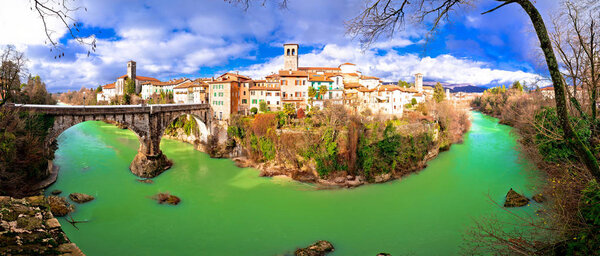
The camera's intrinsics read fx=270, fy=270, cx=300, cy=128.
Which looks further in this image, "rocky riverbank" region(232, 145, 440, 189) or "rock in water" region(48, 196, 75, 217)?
"rocky riverbank" region(232, 145, 440, 189)

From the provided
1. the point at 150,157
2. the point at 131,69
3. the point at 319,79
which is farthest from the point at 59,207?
the point at 131,69

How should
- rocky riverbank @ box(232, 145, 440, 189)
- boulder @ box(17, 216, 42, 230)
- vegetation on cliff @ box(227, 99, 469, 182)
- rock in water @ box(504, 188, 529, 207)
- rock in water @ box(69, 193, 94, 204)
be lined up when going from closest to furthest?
boulder @ box(17, 216, 42, 230) < rock in water @ box(69, 193, 94, 204) < rock in water @ box(504, 188, 529, 207) < rocky riverbank @ box(232, 145, 440, 189) < vegetation on cliff @ box(227, 99, 469, 182)

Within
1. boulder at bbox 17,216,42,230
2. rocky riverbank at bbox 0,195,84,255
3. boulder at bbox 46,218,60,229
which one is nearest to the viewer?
rocky riverbank at bbox 0,195,84,255

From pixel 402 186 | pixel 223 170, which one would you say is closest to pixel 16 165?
pixel 223 170

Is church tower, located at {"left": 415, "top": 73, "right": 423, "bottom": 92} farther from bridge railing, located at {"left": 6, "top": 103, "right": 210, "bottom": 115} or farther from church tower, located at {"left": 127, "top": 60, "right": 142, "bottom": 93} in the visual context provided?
church tower, located at {"left": 127, "top": 60, "right": 142, "bottom": 93}

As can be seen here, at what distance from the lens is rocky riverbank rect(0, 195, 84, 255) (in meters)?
2.73

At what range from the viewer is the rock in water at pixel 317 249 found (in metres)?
9.59

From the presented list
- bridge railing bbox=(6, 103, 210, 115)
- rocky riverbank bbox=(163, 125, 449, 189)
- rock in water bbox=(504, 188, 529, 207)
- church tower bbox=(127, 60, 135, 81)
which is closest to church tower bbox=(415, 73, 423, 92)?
rocky riverbank bbox=(163, 125, 449, 189)

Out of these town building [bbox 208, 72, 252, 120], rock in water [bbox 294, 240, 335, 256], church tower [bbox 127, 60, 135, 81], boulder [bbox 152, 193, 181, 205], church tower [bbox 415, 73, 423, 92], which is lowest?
rock in water [bbox 294, 240, 335, 256]

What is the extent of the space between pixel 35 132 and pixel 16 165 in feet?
7.26

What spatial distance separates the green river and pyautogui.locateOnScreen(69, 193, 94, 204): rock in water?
36 centimetres

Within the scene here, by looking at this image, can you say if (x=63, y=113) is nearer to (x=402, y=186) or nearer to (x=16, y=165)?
(x=16, y=165)

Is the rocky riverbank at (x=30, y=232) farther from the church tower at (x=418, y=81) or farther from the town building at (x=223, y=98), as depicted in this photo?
the church tower at (x=418, y=81)

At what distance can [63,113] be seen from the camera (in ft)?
48.8
